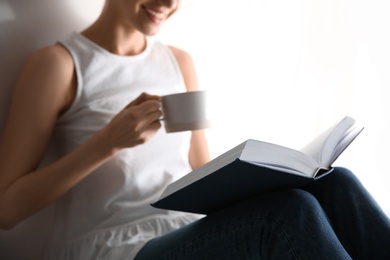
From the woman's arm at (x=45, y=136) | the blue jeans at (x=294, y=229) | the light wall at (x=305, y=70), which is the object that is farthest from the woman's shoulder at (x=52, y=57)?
the light wall at (x=305, y=70)

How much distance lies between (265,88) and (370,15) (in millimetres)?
405

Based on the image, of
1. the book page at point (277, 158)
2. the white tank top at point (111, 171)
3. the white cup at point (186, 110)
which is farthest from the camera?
the white tank top at point (111, 171)

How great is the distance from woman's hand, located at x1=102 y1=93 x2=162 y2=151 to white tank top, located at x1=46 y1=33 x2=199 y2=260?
17 cm

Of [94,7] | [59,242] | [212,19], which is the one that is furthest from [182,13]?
[59,242]

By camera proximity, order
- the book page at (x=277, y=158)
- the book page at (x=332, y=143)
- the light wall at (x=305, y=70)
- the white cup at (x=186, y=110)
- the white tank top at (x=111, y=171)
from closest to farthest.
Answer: the book page at (x=277, y=158)
the book page at (x=332, y=143)
the white cup at (x=186, y=110)
the white tank top at (x=111, y=171)
the light wall at (x=305, y=70)

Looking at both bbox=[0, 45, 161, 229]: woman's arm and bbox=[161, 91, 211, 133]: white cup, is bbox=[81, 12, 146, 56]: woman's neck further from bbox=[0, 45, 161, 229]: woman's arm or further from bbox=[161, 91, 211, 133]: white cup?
bbox=[161, 91, 211, 133]: white cup

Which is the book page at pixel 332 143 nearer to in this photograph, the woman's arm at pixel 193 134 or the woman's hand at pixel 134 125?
the woman's hand at pixel 134 125

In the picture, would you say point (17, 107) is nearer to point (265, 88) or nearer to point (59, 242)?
point (59, 242)

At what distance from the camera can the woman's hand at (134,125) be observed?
4.24ft

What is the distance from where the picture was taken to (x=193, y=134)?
168 centimetres

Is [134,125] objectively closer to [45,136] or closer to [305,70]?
[45,136]

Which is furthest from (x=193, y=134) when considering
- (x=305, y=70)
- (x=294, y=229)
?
(x=294, y=229)

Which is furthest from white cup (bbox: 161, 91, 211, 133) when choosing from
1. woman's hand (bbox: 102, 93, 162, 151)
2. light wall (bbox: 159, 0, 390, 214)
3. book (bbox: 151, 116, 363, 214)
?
light wall (bbox: 159, 0, 390, 214)

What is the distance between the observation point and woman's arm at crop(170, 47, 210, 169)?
1.68m
